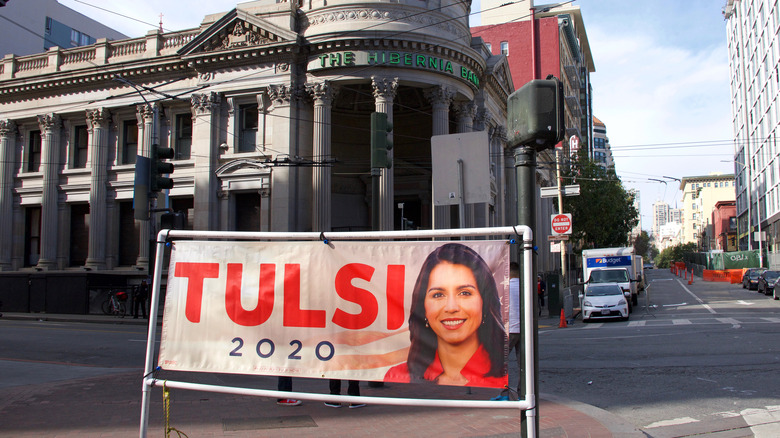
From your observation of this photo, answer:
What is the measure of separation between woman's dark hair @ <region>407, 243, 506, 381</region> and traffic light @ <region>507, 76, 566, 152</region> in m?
0.97

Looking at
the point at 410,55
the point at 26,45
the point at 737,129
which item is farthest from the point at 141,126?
the point at 737,129

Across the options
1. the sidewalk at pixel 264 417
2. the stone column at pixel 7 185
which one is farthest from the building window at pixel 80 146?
the sidewalk at pixel 264 417

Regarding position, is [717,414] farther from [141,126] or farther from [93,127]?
[93,127]

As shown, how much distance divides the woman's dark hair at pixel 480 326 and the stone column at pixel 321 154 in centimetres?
2231

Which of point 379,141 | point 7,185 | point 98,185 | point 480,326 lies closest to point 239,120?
point 98,185

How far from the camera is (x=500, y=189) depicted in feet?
126

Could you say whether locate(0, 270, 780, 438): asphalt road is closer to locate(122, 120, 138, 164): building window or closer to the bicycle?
the bicycle

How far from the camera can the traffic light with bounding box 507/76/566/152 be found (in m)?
4.50

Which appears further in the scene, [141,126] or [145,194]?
[141,126]

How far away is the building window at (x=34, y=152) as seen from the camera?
34.4 m

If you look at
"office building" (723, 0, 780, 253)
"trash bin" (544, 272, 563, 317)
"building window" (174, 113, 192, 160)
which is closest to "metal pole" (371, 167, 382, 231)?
"trash bin" (544, 272, 563, 317)

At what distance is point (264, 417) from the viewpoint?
23.6 ft

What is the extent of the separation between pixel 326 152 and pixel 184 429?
21.2 m

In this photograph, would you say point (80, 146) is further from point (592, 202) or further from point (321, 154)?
point (592, 202)
